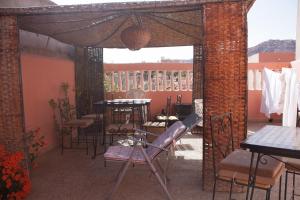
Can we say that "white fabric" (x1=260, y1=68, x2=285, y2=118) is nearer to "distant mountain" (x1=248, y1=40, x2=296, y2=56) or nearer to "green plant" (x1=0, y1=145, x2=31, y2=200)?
"green plant" (x1=0, y1=145, x2=31, y2=200)

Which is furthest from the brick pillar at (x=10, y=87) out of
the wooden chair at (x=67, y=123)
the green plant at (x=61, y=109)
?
the green plant at (x=61, y=109)

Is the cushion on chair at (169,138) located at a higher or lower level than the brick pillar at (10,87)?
lower

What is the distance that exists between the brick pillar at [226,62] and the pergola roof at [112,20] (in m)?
0.20

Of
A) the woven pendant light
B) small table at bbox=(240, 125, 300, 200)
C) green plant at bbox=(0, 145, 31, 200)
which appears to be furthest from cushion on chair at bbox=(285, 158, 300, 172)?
green plant at bbox=(0, 145, 31, 200)

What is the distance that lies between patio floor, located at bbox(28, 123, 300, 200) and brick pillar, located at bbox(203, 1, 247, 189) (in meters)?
0.80

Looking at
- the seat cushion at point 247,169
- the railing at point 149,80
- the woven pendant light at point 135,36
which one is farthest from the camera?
the railing at point 149,80

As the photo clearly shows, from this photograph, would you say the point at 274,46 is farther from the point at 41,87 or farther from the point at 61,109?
the point at 41,87

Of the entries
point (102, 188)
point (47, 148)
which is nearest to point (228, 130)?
point (102, 188)

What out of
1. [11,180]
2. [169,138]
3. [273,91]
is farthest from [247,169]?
[273,91]

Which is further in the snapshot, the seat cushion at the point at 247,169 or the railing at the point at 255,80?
the railing at the point at 255,80

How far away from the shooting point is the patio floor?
12.4 feet

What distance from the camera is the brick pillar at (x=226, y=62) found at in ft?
11.7

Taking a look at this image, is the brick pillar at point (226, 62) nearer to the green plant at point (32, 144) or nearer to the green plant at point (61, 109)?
the green plant at point (32, 144)

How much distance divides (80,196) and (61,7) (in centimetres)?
235
